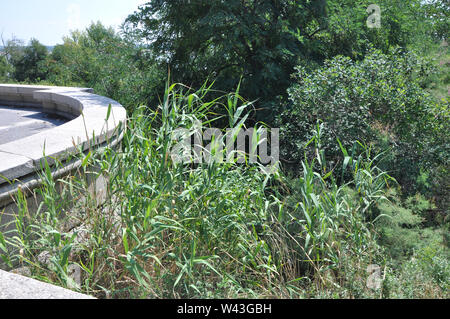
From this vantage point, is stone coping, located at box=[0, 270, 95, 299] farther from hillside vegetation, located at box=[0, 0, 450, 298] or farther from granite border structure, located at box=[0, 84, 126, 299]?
hillside vegetation, located at box=[0, 0, 450, 298]

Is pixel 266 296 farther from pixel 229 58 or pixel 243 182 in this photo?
pixel 229 58

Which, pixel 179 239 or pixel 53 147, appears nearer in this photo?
pixel 179 239

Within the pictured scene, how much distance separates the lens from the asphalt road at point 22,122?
507 cm

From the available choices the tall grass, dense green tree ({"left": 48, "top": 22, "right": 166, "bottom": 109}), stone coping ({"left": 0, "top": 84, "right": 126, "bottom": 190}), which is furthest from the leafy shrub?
dense green tree ({"left": 48, "top": 22, "right": 166, "bottom": 109})

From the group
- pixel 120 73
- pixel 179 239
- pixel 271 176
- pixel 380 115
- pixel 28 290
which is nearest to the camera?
pixel 28 290

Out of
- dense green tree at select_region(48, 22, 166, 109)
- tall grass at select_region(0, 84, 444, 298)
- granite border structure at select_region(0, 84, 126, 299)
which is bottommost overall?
tall grass at select_region(0, 84, 444, 298)

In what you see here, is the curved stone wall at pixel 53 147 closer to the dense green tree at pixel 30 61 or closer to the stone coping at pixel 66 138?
the stone coping at pixel 66 138

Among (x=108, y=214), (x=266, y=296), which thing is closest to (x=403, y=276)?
(x=266, y=296)

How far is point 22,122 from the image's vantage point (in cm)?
583

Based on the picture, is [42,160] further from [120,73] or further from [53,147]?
[120,73]

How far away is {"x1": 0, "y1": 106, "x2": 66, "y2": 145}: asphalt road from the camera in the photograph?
5.07m

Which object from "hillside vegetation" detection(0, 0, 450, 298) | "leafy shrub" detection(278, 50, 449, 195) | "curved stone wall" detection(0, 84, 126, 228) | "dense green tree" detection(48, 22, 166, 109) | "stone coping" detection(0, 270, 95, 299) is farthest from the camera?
"dense green tree" detection(48, 22, 166, 109)

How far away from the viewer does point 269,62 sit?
6449 mm

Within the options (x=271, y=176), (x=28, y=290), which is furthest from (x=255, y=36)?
(x=28, y=290)
